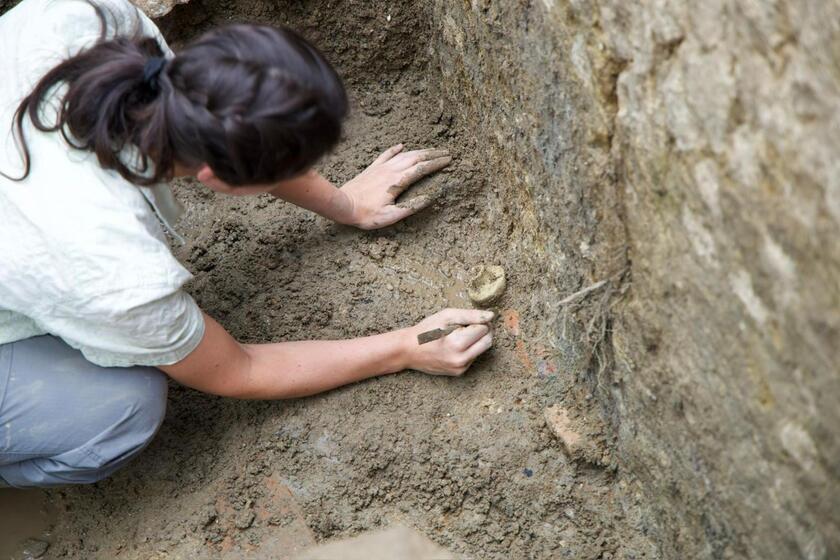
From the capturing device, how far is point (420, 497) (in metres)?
1.76

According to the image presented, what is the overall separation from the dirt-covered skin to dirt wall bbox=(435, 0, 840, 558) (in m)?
0.13

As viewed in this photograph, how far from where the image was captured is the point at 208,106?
1301 millimetres

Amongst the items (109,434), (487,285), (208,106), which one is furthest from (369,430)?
(208,106)

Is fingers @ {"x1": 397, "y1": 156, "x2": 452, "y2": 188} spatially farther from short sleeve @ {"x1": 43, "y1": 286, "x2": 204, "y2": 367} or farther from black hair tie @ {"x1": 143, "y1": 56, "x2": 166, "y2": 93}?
black hair tie @ {"x1": 143, "y1": 56, "x2": 166, "y2": 93}

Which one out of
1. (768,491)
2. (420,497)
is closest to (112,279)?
(420,497)

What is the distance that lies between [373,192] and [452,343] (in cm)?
48

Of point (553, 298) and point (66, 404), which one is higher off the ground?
point (66, 404)

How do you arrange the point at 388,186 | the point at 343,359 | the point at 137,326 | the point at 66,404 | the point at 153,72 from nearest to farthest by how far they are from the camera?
the point at 153,72 < the point at 137,326 < the point at 66,404 < the point at 343,359 < the point at 388,186

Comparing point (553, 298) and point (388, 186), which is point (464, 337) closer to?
point (553, 298)

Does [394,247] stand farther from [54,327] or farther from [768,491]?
[768,491]

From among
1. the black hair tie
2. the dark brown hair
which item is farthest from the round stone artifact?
the black hair tie

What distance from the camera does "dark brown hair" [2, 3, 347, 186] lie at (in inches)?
50.8

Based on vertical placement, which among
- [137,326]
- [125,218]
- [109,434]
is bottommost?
[109,434]

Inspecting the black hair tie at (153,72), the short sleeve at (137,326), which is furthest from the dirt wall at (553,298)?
the black hair tie at (153,72)
